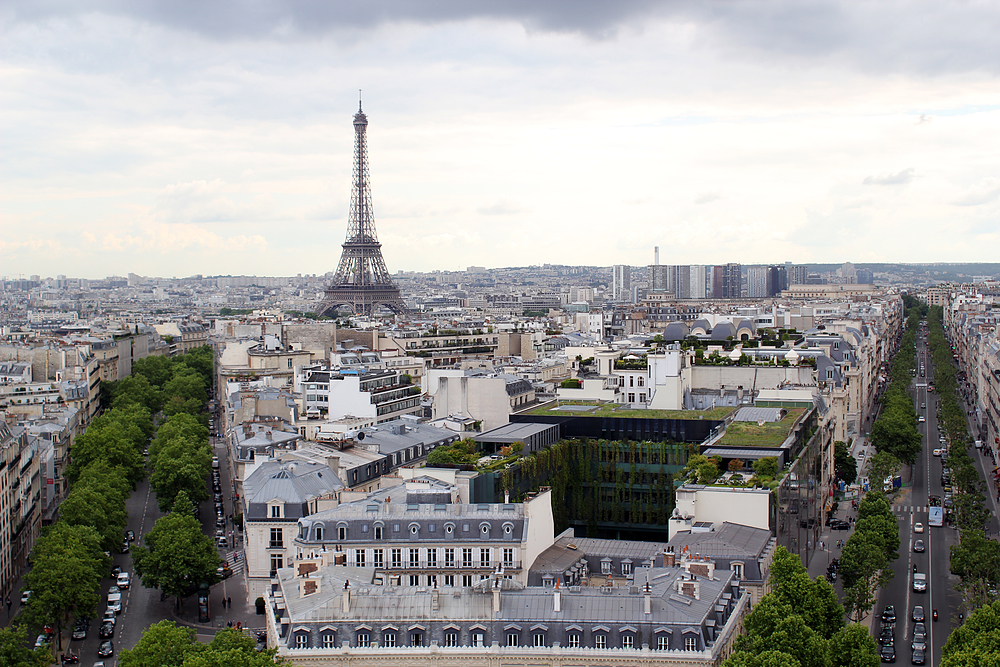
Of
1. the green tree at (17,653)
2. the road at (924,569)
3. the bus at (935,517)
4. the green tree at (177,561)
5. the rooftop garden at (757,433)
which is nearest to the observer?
the green tree at (17,653)

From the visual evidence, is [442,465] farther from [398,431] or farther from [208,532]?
[208,532]

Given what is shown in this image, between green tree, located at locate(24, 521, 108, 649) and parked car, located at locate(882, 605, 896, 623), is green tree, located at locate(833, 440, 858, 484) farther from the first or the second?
green tree, located at locate(24, 521, 108, 649)

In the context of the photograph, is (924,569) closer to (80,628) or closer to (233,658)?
(233,658)

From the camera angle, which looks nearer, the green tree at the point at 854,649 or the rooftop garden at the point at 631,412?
the green tree at the point at 854,649

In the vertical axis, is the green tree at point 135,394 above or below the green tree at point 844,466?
above

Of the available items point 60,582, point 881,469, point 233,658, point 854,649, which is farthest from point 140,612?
point 881,469

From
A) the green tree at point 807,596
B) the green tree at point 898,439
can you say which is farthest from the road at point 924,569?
the green tree at point 807,596

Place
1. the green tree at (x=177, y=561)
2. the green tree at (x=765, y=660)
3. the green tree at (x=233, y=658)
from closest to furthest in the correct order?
the green tree at (x=765, y=660) → the green tree at (x=233, y=658) → the green tree at (x=177, y=561)

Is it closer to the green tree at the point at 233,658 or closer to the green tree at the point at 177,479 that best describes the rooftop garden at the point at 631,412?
the green tree at the point at 177,479
